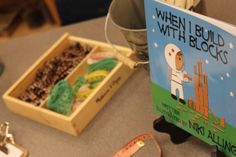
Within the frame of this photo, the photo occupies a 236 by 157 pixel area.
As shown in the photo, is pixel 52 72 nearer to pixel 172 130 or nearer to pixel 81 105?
pixel 81 105

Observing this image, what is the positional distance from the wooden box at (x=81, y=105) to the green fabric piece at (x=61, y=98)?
2 cm

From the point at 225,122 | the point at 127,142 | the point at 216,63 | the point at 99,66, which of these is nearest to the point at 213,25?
the point at 216,63

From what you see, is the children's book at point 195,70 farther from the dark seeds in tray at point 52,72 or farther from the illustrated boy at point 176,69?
the dark seeds in tray at point 52,72

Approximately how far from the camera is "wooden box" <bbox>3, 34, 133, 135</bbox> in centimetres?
88

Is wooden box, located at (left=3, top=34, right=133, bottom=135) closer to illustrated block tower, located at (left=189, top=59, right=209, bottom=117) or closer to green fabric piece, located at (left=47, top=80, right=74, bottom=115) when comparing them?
green fabric piece, located at (left=47, top=80, right=74, bottom=115)

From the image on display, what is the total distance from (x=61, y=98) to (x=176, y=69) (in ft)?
1.12

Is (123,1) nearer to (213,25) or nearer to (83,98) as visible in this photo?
(83,98)

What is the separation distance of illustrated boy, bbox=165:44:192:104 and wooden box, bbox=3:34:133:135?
0.24 meters

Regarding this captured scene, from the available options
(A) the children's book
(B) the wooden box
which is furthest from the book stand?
(B) the wooden box

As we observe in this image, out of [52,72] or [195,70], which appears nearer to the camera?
[195,70]

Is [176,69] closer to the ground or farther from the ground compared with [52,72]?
farther from the ground

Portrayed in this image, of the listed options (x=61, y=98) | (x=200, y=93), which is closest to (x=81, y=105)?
(x=61, y=98)

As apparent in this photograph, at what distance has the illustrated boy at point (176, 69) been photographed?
679 mm

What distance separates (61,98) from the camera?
0.94 metres
